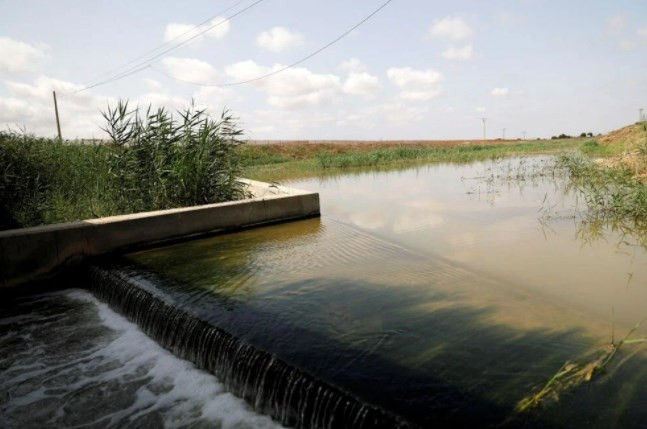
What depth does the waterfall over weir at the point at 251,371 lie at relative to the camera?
2689 millimetres

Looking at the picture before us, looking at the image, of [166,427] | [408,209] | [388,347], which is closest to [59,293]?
[166,427]

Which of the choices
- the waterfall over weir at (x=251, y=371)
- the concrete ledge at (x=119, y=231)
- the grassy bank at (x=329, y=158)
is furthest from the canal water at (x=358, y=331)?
the grassy bank at (x=329, y=158)

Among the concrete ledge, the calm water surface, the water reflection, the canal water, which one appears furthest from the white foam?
the water reflection

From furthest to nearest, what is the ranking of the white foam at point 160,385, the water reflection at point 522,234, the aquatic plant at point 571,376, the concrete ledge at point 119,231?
the concrete ledge at point 119,231, the water reflection at point 522,234, the white foam at point 160,385, the aquatic plant at point 571,376

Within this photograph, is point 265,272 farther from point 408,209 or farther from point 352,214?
point 408,209

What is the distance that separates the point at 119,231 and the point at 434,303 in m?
4.90

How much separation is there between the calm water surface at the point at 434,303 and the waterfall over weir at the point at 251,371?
0.33 feet

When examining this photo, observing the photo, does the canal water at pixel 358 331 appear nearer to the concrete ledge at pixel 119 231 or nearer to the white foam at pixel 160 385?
Result: the white foam at pixel 160 385

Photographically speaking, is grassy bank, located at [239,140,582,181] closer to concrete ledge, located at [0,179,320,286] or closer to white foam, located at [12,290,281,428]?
concrete ledge, located at [0,179,320,286]

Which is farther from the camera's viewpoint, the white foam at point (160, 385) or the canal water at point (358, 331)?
the white foam at point (160, 385)

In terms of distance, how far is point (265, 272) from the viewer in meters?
5.38

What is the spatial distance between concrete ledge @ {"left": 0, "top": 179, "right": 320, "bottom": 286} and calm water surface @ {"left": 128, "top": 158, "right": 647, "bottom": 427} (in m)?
0.33

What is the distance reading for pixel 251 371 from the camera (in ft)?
11.0

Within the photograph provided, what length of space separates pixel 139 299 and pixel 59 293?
1908 mm
